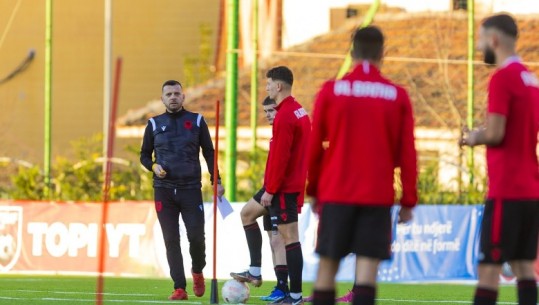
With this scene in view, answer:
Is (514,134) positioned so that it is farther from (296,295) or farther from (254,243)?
(254,243)

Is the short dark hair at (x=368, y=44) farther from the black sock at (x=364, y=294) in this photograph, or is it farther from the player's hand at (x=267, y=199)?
the player's hand at (x=267, y=199)

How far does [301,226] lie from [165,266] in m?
2.24

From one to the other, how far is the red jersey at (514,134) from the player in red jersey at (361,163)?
22.5 inches

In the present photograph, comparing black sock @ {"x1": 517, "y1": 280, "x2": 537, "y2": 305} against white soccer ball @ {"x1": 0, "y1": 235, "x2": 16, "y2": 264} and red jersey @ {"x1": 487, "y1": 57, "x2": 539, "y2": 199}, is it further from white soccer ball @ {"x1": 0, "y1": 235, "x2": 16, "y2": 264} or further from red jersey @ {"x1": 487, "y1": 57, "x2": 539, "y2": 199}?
white soccer ball @ {"x1": 0, "y1": 235, "x2": 16, "y2": 264}

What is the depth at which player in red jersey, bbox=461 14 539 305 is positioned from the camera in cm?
880

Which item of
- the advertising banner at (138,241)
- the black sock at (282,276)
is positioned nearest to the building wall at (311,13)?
the advertising banner at (138,241)

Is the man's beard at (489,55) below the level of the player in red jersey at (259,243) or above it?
above

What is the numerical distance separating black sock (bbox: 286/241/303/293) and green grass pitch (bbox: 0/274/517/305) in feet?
3.44

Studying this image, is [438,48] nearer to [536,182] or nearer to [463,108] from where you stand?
[463,108]

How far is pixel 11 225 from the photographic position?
22.4 m

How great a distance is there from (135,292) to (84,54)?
2848cm

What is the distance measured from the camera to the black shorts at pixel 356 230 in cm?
852

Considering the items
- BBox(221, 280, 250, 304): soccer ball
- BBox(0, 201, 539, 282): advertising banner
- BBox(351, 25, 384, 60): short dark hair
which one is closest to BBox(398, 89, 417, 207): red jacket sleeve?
BBox(351, 25, 384, 60): short dark hair

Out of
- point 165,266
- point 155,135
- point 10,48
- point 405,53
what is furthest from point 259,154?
point 10,48
